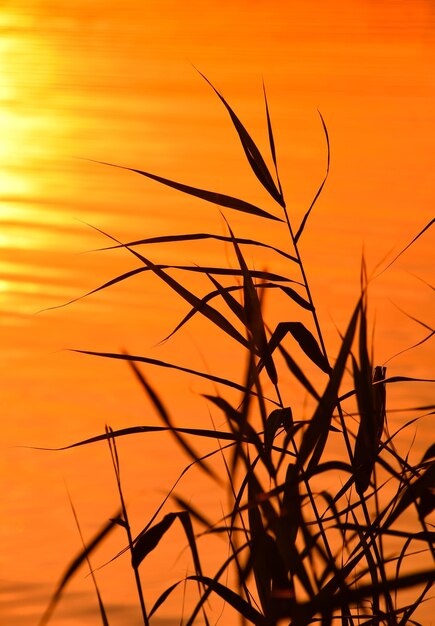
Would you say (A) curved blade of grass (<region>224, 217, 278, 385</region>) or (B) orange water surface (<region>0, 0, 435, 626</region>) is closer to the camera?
(A) curved blade of grass (<region>224, 217, 278, 385</region>)

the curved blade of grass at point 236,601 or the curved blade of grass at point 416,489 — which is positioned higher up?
the curved blade of grass at point 416,489

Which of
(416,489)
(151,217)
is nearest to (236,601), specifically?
(416,489)

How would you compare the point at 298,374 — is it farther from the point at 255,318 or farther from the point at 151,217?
the point at 151,217

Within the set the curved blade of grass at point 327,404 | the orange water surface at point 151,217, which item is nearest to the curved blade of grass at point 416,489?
the curved blade of grass at point 327,404

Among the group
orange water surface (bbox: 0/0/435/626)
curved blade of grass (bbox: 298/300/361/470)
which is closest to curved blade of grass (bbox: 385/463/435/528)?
curved blade of grass (bbox: 298/300/361/470)

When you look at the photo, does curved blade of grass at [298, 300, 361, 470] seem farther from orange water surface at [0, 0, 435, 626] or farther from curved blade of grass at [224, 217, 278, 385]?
orange water surface at [0, 0, 435, 626]

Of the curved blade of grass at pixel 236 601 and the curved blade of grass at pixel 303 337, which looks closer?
the curved blade of grass at pixel 236 601

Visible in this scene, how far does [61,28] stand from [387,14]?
2.15 m

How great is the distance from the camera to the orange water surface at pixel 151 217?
2266mm

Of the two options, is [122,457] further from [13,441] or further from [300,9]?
[300,9]

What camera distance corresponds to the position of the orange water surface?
2266 millimetres

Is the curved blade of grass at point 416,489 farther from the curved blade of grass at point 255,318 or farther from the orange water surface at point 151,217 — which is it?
the orange water surface at point 151,217

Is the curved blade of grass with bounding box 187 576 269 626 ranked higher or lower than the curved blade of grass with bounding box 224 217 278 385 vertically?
lower

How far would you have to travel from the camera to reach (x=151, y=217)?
4.17 meters
